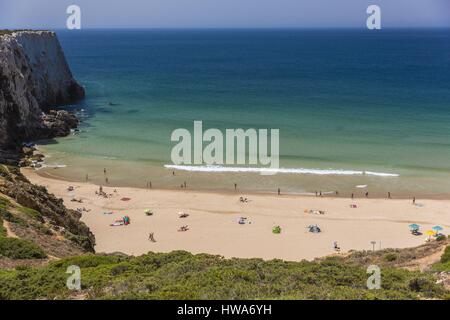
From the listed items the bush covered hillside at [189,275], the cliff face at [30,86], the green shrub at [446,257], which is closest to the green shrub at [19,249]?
the bush covered hillside at [189,275]

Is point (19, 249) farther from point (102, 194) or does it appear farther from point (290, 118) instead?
point (290, 118)

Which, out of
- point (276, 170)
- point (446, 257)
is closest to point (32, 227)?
point (446, 257)

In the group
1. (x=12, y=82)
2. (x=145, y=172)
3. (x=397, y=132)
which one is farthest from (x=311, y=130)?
(x=12, y=82)

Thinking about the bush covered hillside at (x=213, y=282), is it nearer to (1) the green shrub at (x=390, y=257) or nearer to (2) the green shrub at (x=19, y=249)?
(2) the green shrub at (x=19, y=249)

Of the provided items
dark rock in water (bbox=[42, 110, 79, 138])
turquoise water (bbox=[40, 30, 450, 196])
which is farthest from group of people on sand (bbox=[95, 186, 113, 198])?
dark rock in water (bbox=[42, 110, 79, 138])

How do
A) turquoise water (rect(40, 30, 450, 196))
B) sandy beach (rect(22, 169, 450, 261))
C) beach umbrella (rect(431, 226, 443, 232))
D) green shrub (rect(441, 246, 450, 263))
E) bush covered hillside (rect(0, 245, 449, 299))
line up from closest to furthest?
bush covered hillside (rect(0, 245, 449, 299)), green shrub (rect(441, 246, 450, 263)), sandy beach (rect(22, 169, 450, 261)), beach umbrella (rect(431, 226, 443, 232)), turquoise water (rect(40, 30, 450, 196))

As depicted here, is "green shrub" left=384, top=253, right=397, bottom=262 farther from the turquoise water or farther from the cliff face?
the cliff face
